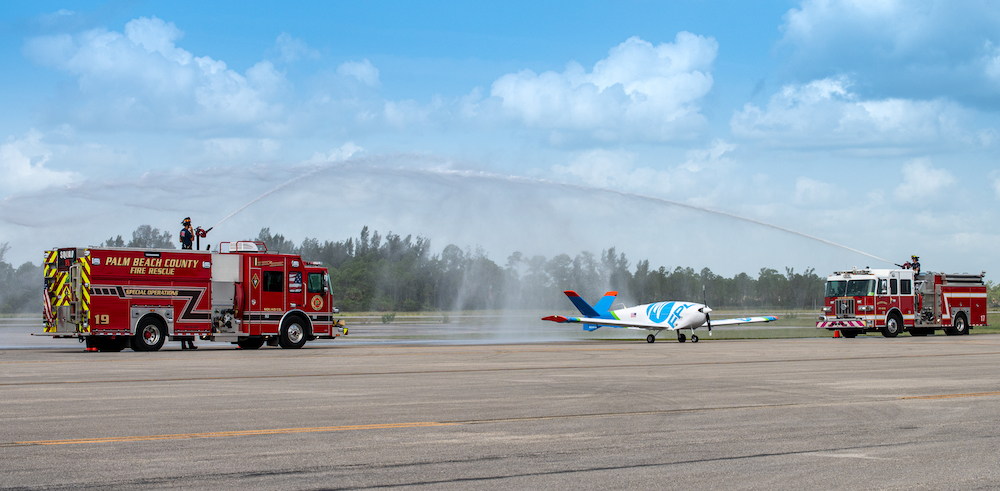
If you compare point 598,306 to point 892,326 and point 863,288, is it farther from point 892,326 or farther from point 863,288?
point 892,326

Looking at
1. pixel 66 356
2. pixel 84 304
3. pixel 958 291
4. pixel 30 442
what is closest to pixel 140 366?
pixel 66 356

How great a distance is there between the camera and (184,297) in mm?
31250

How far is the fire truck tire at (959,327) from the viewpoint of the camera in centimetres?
4706

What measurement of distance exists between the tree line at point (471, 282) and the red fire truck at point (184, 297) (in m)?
11.4

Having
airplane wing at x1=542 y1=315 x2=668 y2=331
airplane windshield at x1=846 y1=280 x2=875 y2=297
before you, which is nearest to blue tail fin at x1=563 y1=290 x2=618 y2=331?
airplane wing at x1=542 y1=315 x2=668 y2=331

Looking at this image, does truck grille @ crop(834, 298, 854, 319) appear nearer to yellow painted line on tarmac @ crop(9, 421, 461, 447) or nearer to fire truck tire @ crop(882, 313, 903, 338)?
fire truck tire @ crop(882, 313, 903, 338)

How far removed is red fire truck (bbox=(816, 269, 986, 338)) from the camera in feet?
146

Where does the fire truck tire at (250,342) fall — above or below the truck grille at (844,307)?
below

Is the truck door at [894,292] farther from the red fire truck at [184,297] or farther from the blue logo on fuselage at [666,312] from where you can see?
the red fire truck at [184,297]

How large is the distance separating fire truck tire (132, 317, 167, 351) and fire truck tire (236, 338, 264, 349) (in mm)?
3230

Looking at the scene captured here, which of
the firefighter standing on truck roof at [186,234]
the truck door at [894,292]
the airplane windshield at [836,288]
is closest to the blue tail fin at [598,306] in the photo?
the airplane windshield at [836,288]

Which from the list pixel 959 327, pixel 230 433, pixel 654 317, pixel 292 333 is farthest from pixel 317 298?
pixel 959 327

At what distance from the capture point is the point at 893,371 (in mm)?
21156

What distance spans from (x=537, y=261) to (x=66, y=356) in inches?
1049
